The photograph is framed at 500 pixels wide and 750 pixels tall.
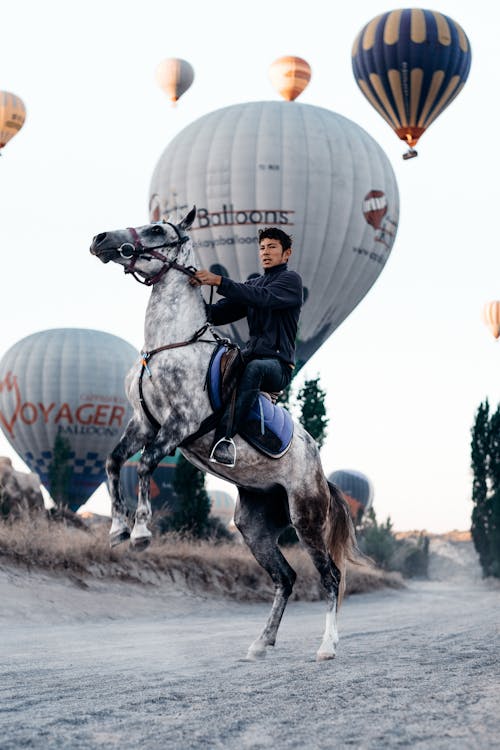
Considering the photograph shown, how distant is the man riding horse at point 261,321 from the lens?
6.54 meters

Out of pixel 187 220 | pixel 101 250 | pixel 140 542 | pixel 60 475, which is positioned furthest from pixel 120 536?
pixel 60 475

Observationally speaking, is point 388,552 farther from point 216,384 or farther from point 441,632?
point 216,384

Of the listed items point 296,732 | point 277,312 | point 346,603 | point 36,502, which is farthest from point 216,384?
point 36,502

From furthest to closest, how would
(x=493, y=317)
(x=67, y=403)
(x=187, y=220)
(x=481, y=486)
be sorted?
1. (x=493, y=317)
2. (x=67, y=403)
3. (x=481, y=486)
4. (x=187, y=220)

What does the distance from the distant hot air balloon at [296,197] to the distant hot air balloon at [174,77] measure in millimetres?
12010

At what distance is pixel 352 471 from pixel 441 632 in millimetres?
70117

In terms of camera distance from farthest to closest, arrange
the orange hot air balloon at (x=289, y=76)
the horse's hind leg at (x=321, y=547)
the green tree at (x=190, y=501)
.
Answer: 1. the orange hot air balloon at (x=289, y=76)
2. the green tree at (x=190, y=501)
3. the horse's hind leg at (x=321, y=547)

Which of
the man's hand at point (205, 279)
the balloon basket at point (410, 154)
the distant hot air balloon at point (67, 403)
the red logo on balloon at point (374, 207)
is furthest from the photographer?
the distant hot air balloon at point (67, 403)

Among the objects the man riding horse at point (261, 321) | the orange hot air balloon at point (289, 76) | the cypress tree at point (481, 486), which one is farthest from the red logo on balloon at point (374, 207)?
the man riding horse at point (261, 321)

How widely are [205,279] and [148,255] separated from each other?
18.4 inches

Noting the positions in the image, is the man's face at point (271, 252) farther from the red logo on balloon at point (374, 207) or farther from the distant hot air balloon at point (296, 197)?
the red logo on balloon at point (374, 207)

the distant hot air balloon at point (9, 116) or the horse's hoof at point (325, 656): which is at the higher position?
the distant hot air balloon at point (9, 116)

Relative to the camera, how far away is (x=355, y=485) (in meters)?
76.3

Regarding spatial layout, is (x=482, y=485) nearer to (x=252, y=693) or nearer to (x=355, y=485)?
(x=355, y=485)
